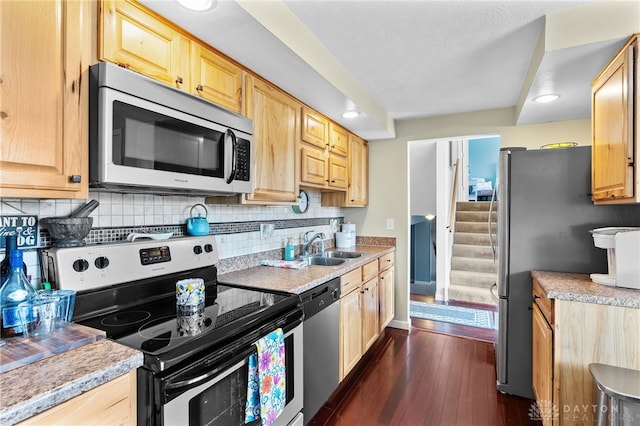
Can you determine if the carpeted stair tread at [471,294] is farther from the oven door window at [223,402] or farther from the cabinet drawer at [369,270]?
the oven door window at [223,402]

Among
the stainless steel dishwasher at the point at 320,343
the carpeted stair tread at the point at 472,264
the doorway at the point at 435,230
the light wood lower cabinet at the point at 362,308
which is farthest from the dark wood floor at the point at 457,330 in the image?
the stainless steel dishwasher at the point at 320,343

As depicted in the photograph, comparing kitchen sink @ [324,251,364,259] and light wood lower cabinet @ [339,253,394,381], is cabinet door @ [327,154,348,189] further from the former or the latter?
light wood lower cabinet @ [339,253,394,381]

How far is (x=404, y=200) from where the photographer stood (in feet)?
11.5

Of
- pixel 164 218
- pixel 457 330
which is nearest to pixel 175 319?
pixel 164 218

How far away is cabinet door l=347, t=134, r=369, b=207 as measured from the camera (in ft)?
10.7

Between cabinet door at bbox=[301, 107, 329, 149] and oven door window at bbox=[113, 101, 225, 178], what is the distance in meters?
0.95

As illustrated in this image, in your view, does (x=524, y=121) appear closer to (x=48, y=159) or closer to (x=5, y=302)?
(x=48, y=159)

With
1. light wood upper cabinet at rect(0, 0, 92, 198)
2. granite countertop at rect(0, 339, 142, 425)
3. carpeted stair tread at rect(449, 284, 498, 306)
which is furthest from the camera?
carpeted stair tread at rect(449, 284, 498, 306)

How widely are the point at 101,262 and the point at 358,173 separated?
2568mm

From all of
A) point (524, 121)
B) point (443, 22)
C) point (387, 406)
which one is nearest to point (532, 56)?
point (443, 22)

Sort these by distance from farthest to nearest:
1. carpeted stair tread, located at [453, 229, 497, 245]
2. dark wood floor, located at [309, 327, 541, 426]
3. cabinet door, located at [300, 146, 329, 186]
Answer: carpeted stair tread, located at [453, 229, 497, 245], cabinet door, located at [300, 146, 329, 186], dark wood floor, located at [309, 327, 541, 426]

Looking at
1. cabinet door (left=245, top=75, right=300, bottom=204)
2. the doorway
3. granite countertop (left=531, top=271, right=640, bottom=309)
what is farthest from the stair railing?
cabinet door (left=245, top=75, right=300, bottom=204)

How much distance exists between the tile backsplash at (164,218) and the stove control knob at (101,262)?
0.43ft

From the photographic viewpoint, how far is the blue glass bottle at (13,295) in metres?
0.96
